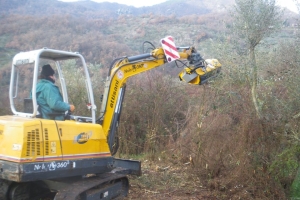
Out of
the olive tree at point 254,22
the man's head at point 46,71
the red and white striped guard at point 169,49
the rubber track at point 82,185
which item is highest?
the olive tree at point 254,22

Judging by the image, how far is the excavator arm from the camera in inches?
272

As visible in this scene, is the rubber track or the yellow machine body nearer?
the yellow machine body

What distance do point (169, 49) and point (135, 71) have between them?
80 centimetres

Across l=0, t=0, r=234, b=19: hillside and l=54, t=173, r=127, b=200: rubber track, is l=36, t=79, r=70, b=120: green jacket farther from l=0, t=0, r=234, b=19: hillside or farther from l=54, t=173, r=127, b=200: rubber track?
l=0, t=0, r=234, b=19: hillside

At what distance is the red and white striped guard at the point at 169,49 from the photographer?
24.2 ft

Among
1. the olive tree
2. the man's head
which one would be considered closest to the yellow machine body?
the man's head

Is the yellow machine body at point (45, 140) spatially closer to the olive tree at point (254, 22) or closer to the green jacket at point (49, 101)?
the green jacket at point (49, 101)

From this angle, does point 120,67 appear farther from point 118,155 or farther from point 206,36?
point 206,36

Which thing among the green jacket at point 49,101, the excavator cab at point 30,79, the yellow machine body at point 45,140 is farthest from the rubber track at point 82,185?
the green jacket at point 49,101

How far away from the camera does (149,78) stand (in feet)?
40.4

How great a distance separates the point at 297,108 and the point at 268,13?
7.68 feet

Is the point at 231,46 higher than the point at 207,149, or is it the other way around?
the point at 231,46

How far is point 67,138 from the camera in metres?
5.88

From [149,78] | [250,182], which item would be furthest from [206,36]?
[250,182]
